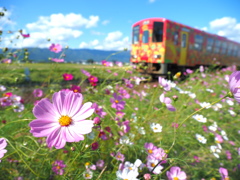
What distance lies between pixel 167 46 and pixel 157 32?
60cm

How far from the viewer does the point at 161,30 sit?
6.50m

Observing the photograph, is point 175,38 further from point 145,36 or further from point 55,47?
point 55,47

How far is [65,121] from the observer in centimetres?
60

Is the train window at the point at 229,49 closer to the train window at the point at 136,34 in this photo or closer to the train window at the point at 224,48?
the train window at the point at 224,48

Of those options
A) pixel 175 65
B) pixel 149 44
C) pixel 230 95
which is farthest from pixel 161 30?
pixel 230 95

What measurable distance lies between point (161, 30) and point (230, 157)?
17.9ft

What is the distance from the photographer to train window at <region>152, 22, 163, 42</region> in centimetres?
648

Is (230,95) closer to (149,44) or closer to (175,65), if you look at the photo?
(149,44)

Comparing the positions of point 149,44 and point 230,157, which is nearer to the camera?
point 230,157

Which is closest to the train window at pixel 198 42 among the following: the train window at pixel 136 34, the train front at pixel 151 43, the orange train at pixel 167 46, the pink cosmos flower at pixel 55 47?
the orange train at pixel 167 46

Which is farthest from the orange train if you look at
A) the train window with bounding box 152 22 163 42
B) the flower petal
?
the flower petal

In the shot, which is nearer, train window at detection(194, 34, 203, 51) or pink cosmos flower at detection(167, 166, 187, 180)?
pink cosmos flower at detection(167, 166, 187, 180)

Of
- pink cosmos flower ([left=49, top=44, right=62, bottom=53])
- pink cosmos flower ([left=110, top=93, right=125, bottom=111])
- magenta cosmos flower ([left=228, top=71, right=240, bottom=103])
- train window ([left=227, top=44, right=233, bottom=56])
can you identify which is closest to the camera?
magenta cosmos flower ([left=228, top=71, right=240, bottom=103])

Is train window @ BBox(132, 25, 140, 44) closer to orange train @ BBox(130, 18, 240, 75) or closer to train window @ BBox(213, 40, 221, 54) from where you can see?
orange train @ BBox(130, 18, 240, 75)
